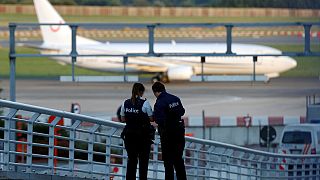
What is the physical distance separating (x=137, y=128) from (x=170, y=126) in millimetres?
515

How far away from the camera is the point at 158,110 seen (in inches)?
594

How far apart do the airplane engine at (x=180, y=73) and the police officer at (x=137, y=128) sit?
44.2 meters

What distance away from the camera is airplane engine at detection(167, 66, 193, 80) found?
195ft

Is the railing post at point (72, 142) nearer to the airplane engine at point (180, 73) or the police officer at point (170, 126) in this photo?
the police officer at point (170, 126)

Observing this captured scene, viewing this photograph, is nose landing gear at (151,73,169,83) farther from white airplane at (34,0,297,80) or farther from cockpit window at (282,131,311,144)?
cockpit window at (282,131,311,144)

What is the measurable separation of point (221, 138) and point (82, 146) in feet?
23.4

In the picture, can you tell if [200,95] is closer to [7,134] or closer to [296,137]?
[296,137]

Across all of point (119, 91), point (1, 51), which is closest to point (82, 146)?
point (119, 91)

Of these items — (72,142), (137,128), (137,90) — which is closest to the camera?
(137,90)

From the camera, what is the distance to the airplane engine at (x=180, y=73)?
59344 mm

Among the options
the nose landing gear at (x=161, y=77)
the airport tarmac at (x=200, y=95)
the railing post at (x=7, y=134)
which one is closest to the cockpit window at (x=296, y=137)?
the airport tarmac at (x=200, y=95)

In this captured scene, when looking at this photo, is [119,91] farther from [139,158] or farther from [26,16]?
[139,158]

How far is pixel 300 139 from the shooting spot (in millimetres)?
30516

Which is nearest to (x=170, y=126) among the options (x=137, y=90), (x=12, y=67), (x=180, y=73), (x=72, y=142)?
(x=137, y=90)
